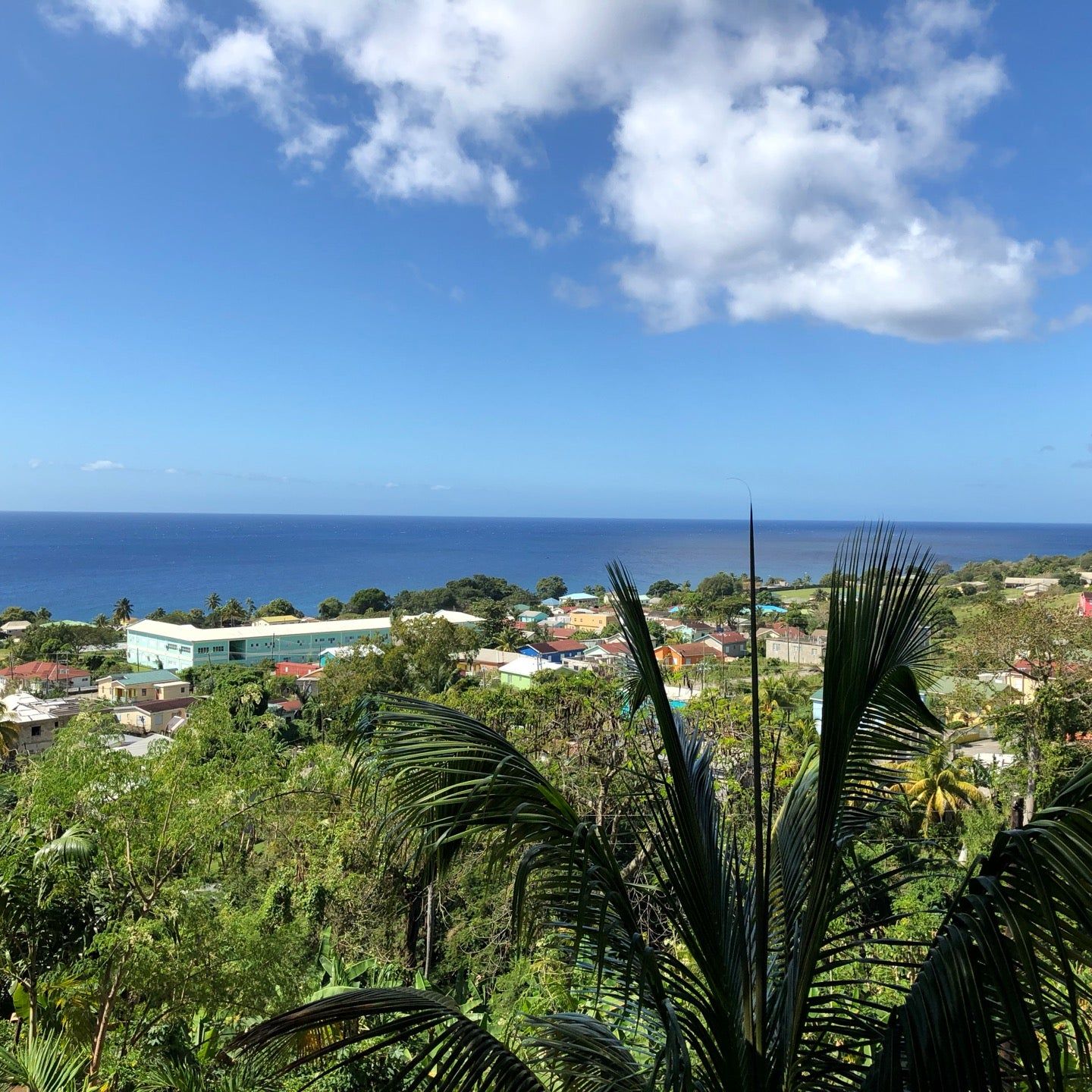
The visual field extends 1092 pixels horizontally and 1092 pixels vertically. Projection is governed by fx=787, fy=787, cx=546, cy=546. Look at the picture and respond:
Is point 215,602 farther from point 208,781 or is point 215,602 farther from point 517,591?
point 208,781

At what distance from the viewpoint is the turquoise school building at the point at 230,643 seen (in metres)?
43.5

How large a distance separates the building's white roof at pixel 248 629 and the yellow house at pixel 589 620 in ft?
51.1

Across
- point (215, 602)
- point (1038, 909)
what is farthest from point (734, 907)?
point (215, 602)

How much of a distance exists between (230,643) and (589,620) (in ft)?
88.7

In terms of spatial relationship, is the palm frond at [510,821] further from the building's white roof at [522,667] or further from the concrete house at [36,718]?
the building's white roof at [522,667]

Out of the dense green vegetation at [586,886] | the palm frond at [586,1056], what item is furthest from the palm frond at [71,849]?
the palm frond at [586,1056]

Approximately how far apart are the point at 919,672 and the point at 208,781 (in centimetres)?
594

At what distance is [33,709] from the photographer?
22359 mm

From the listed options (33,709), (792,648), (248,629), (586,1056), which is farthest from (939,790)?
(248,629)

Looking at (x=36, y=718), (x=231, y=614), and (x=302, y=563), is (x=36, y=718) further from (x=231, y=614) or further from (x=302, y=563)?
(x=302, y=563)

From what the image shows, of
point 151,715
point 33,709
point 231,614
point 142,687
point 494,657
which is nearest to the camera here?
point 33,709

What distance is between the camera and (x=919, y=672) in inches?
98.7

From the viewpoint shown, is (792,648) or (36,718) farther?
(792,648)

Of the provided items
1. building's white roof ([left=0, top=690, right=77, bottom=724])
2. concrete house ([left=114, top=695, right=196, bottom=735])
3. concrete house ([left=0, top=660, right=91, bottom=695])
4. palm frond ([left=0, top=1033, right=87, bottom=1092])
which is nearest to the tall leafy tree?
concrete house ([left=0, top=660, right=91, bottom=695])
